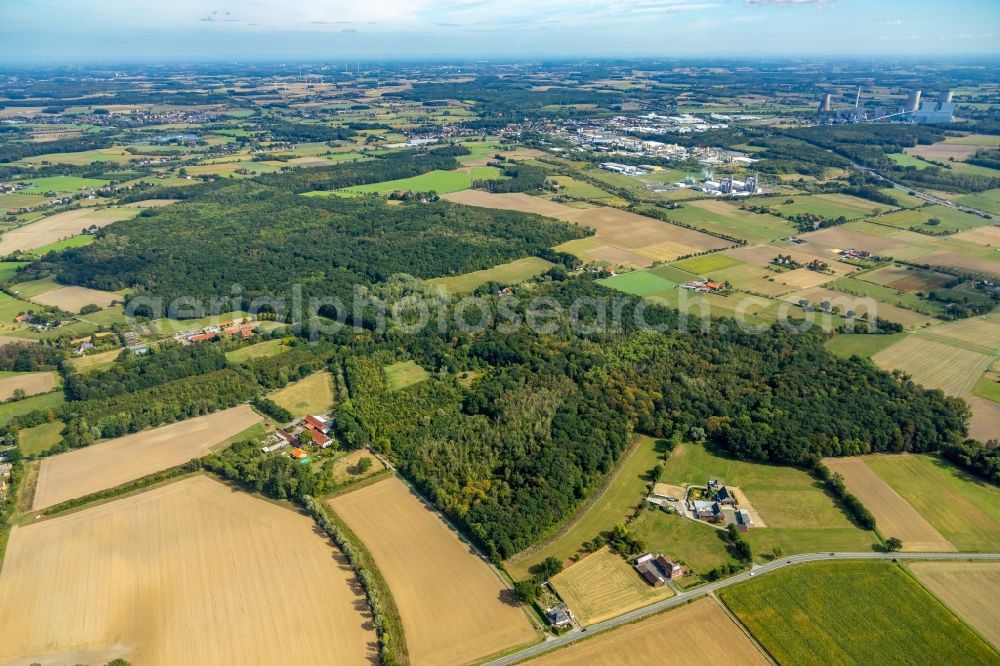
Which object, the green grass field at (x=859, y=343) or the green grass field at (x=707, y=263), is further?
the green grass field at (x=707, y=263)

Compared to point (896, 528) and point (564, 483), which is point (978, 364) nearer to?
point (896, 528)

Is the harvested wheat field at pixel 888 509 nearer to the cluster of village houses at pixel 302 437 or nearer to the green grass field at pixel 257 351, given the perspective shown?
→ the cluster of village houses at pixel 302 437

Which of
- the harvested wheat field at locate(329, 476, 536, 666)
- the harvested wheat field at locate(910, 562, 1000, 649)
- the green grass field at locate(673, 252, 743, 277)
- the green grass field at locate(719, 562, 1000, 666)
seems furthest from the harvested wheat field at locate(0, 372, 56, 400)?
→ the green grass field at locate(673, 252, 743, 277)

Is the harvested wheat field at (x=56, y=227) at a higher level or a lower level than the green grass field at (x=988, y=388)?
higher

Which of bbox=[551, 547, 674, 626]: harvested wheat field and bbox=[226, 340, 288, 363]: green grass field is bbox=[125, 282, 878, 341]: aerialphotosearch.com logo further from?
bbox=[551, 547, 674, 626]: harvested wheat field

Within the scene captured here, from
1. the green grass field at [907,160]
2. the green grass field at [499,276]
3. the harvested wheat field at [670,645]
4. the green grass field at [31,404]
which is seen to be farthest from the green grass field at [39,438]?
the green grass field at [907,160]

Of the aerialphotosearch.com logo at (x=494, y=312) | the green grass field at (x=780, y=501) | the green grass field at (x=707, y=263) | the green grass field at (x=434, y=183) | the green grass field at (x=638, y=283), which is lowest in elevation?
the green grass field at (x=780, y=501)

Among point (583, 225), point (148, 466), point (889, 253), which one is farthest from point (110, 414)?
point (889, 253)

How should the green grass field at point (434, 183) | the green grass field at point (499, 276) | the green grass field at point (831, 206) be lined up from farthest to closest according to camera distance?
the green grass field at point (434, 183), the green grass field at point (831, 206), the green grass field at point (499, 276)
